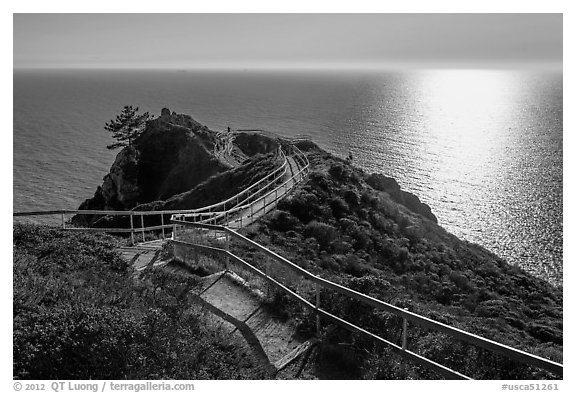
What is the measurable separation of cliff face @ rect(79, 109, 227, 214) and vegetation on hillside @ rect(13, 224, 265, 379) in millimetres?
33077

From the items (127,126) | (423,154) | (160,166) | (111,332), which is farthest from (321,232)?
(423,154)

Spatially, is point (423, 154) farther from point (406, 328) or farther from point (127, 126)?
point (406, 328)

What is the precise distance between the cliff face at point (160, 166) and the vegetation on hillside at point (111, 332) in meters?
33.1

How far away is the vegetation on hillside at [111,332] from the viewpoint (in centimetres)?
640

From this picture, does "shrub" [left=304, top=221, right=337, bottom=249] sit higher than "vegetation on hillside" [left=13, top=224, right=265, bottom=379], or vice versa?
"vegetation on hillside" [left=13, top=224, right=265, bottom=379]

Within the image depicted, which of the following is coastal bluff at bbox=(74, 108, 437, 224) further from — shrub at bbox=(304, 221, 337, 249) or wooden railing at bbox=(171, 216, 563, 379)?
wooden railing at bbox=(171, 216, 563, 379)

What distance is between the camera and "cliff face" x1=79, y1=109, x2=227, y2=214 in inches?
1732

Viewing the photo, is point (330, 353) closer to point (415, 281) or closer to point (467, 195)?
point (415, 281)

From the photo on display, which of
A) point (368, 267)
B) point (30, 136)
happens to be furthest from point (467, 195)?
point (30, 136)

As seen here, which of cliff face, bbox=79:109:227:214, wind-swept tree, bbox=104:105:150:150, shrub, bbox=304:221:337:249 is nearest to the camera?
shrub, bbox=304:221:337:249

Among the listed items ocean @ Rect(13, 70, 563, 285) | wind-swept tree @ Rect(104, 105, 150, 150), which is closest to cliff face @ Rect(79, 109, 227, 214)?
wind-swept tree @ Rect(104, 105, 150, 150)

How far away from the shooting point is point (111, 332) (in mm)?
6828

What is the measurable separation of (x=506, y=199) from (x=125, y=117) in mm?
47801

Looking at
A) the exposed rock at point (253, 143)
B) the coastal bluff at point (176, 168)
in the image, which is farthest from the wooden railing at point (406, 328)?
the exposed rock at point (253, 143)
